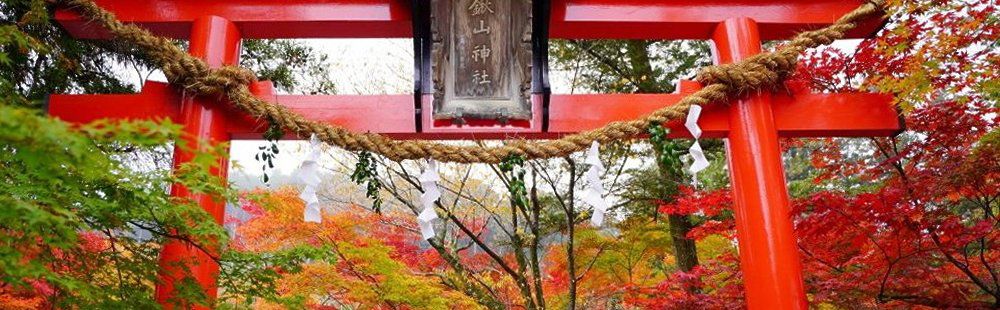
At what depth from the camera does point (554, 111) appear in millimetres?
3699

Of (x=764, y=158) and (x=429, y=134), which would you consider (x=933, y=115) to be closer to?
(x=764, y=158)

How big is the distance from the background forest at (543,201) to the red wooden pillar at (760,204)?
0.24 m

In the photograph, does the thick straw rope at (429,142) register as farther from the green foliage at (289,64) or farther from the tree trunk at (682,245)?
the tree trunk at (682,245)

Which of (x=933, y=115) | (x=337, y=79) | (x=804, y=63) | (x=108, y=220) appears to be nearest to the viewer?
(x=108, y=220)

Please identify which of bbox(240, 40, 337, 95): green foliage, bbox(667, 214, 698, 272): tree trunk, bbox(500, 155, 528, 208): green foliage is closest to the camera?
bbox(500, 155, 528, 208): green foliage

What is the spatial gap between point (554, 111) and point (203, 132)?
1887 millimetres

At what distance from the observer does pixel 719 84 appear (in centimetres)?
360

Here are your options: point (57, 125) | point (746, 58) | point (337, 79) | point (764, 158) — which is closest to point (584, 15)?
point (746, 58)

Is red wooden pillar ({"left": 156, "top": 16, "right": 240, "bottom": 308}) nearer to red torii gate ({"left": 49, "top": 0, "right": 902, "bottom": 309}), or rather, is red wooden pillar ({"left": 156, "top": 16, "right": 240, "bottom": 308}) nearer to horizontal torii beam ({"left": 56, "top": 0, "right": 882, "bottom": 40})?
red torii gate ({"left": 49, "top": 0, "right": 902, "bottom": 309})

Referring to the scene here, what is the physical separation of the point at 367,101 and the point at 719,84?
193cm

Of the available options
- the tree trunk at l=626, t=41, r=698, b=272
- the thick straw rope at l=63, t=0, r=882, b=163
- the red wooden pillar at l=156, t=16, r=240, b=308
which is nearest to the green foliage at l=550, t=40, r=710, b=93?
the tree trunk at l=626, t=41, r=698, b=272

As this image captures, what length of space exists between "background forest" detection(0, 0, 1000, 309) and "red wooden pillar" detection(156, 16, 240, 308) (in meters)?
0.13

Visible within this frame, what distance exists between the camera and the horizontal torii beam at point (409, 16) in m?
3.87

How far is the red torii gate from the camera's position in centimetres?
343
